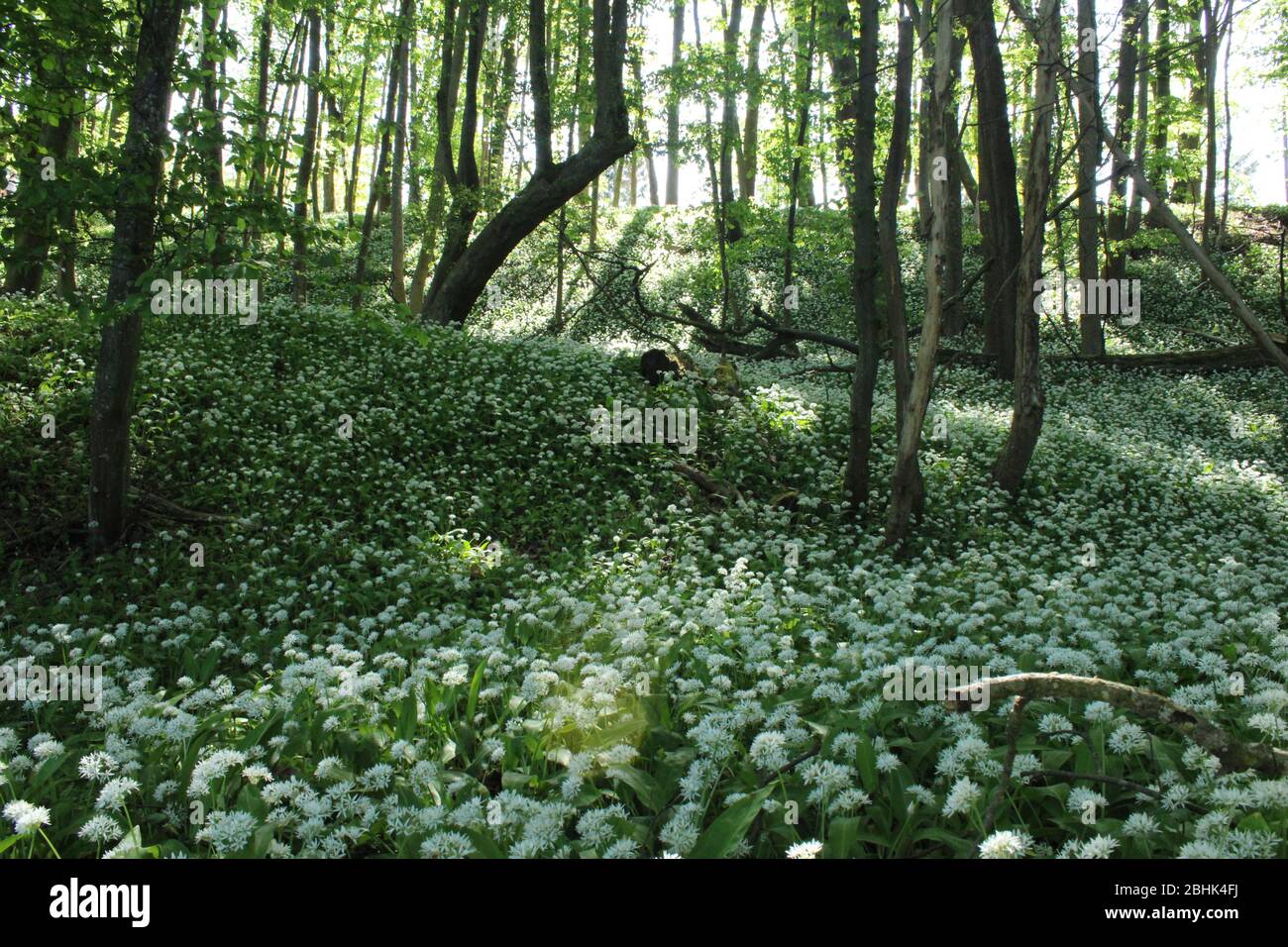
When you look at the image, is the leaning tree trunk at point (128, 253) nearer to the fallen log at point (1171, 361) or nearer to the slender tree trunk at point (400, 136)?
the slender tree trunk at point (400, 136)

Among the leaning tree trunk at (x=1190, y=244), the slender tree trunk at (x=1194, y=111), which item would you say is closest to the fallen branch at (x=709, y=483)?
the leaning tree trunk at (x=1190, y=244)

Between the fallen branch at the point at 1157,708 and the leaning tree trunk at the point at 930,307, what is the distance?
497cm

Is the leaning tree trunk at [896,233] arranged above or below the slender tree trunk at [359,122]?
below

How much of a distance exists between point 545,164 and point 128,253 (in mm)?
7831

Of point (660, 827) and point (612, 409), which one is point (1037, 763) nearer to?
point (660, 827)

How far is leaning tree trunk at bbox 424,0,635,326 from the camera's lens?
1234 cm

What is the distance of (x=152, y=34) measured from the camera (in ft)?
20.8

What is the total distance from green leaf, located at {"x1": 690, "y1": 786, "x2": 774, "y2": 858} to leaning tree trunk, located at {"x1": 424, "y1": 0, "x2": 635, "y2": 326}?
447 inches

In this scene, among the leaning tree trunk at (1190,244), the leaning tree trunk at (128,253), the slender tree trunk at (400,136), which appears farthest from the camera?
the slender tree trunk at (400,136)

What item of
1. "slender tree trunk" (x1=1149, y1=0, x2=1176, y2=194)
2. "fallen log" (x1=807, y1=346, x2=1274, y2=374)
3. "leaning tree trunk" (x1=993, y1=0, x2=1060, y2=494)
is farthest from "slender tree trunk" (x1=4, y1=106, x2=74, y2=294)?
"slender tree trunk" (x1=1149, y1=0, x2=1176, y2=194)

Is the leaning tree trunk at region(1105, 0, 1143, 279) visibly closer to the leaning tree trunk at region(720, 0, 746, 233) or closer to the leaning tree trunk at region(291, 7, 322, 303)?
the leaning tree trunk at region(720, 0, 746, 233)

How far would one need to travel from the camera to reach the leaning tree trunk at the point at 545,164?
12336 millimetres
